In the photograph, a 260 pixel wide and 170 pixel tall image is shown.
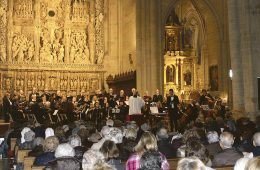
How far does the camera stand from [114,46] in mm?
27969

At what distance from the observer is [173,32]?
94.5 feet

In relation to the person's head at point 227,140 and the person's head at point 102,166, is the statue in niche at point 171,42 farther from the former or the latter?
the person's head at point 102,166

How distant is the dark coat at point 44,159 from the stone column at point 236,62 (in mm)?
10793

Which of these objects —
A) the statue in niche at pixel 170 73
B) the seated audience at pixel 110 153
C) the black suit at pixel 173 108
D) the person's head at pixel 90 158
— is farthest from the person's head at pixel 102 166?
the statue in niche at pixel 170 73

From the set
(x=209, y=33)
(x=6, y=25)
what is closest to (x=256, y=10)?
(x=209, y=33)

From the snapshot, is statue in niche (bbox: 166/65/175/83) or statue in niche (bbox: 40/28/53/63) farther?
statue in niche (bbox: 166/65/175/83)

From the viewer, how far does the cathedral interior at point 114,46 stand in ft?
74.7

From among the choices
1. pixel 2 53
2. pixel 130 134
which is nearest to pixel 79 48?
pixel 2 53

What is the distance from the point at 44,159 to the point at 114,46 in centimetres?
2200

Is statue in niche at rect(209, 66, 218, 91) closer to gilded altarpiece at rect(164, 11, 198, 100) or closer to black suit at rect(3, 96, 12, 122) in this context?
gilded altarpiece at rect(164, 11, 198, 100)

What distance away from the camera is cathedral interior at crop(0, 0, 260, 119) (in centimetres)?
2277

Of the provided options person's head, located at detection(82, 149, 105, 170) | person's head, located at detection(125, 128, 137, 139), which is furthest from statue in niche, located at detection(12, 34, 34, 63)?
person's head, located at detection(82, 149, 105, 170)

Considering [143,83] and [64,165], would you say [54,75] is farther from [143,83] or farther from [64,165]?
[64,165]

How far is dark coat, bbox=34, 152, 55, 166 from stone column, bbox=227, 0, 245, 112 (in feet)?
35.4
